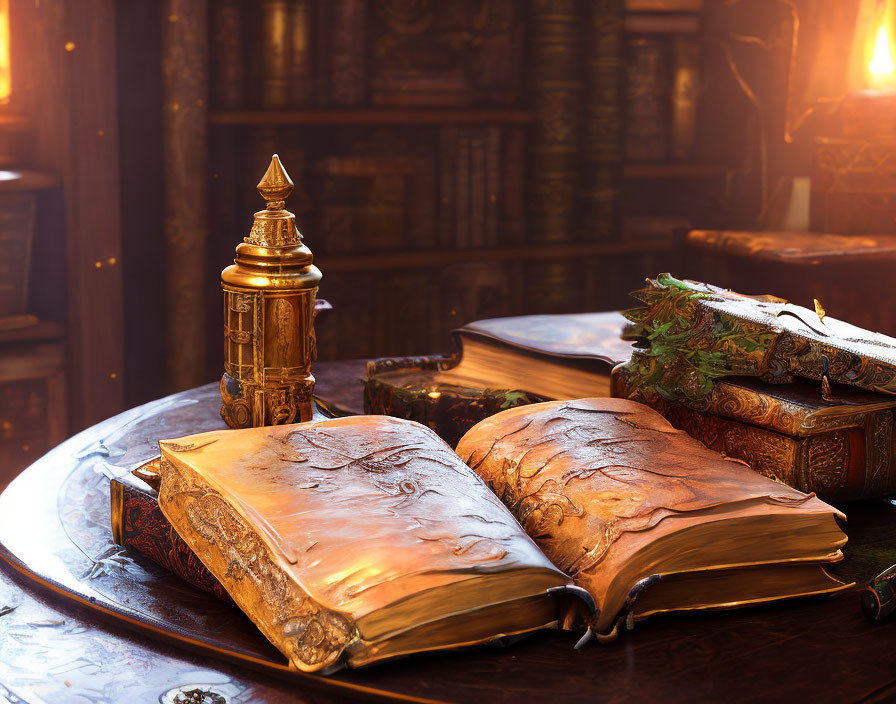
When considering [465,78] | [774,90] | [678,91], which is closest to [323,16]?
[465,78]

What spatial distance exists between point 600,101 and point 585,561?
2409mm

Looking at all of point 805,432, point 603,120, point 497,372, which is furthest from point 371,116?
point 805,432

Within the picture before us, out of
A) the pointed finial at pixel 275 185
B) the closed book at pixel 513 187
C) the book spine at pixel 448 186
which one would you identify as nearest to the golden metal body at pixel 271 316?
the pointed finial at pixel 275 185

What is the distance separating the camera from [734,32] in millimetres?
3176

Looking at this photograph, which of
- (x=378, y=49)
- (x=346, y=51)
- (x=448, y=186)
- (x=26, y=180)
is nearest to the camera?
(x=26, y=180)

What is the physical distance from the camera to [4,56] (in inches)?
100

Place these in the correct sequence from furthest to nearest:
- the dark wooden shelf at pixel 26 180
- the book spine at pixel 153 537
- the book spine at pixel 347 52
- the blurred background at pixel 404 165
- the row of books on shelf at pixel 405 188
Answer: the row of books on shelf at pixel 405 188 < the book spine at pixel 347 52 < the blurred background at pixel 404 165 < the dark wooden shelf at pixel 26 180 < the book spine at pixel 153 537

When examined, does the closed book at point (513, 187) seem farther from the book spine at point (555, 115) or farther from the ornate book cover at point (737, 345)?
the ornate book cover at point (737, 345)

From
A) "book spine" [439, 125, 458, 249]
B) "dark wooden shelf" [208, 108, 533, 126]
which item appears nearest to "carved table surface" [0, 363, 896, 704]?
"dark wooden shelf" [208, 108, 533, 126]

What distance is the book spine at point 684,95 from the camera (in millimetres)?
3111

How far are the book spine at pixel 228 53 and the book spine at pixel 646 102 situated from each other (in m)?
1.14

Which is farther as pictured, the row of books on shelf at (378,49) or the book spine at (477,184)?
the book spine at (477,184)

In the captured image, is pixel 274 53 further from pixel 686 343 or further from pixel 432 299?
pixel 686 343

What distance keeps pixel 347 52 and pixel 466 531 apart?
85.8 inches
